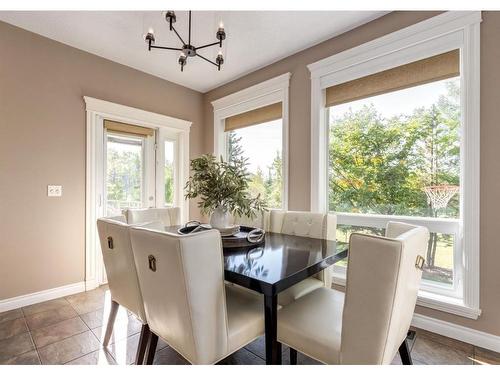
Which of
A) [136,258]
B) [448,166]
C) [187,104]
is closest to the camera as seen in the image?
[136,258]

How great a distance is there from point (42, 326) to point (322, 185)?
9.20ft

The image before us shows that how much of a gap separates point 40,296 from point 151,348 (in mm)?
1950

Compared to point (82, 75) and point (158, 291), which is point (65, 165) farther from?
point (158, 291)

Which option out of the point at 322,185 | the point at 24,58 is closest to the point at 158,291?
the point at 322,185

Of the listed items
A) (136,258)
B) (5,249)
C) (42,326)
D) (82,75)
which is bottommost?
(42,326)

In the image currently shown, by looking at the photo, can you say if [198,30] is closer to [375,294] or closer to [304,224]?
[304,224]

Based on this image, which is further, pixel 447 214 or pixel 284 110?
pixel 284 110

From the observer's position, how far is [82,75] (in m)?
2.87

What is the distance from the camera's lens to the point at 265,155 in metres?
3.43

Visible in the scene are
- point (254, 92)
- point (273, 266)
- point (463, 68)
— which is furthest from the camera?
point (254, 92)

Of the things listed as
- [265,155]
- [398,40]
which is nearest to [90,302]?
[265,155]

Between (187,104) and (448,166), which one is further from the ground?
(187,104)

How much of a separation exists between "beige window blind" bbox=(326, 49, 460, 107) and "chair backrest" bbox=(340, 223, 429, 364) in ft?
5.58

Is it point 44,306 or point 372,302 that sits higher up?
point 372,302
